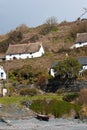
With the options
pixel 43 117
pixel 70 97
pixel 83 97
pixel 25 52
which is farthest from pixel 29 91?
pixel 25 52

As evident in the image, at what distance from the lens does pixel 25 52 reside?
3676 inches

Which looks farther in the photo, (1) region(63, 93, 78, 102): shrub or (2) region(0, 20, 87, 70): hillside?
(2) region(0, 20, 87, 70): hillside

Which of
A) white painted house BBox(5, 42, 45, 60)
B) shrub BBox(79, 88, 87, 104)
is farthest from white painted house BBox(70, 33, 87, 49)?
shrub BBox(79, 88, 87, 104)

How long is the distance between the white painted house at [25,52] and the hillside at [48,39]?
65.3 inches

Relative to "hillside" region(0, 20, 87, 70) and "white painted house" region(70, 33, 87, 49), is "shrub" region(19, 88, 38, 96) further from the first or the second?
"white painted house" region(70, 33, 87, 49)

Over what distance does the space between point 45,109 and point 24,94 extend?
39.2 ft

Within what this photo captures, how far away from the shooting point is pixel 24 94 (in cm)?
6412

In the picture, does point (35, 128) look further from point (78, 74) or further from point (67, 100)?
point (78, 74)

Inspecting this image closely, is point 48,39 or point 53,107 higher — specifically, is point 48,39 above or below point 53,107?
above

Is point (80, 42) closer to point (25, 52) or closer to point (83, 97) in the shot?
point (25, 52)

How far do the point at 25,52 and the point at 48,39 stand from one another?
10900mm

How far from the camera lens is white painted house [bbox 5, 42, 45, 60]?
3632 inches

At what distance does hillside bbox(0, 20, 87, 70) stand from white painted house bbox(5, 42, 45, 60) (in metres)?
1.66

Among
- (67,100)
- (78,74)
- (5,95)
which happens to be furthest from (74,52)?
(67,100)
